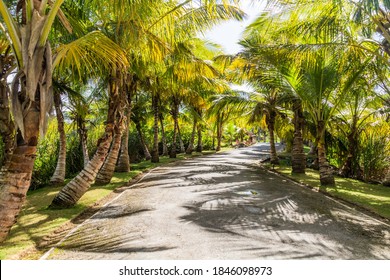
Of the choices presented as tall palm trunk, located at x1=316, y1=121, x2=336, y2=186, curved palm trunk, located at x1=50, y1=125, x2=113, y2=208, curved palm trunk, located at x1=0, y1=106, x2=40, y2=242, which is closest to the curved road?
curved palm trunk, located at x1=50, y1=125, x2=113, y2=208

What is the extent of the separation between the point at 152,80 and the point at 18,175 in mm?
14066

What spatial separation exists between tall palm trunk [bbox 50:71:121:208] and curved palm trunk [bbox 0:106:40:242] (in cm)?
248

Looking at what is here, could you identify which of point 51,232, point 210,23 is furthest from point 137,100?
point 51,232

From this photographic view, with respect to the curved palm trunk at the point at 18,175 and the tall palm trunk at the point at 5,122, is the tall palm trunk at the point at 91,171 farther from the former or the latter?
the curved palm trunk at the point at 18,175

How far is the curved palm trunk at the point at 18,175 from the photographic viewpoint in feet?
15.8

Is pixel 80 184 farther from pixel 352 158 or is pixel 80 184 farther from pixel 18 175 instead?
pixel 352 158

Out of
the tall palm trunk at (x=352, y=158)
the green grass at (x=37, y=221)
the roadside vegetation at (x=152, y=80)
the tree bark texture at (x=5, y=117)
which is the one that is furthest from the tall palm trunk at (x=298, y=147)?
the tree bark texture at (x=5, y=117)

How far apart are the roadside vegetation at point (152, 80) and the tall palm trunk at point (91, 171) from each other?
0.03m

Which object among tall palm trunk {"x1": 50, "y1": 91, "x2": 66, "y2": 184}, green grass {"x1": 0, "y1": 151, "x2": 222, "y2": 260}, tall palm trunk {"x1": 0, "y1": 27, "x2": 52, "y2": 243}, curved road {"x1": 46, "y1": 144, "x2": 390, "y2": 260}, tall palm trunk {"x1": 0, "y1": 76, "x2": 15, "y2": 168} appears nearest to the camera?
curved road {"x1": 46, "y1": 144, "x2": 390, "y2": 260}

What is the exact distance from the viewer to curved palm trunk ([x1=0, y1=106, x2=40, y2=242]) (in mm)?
4824

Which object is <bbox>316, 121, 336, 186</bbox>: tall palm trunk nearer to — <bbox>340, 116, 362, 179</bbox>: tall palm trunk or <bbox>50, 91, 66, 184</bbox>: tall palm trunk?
<bbox>340, 116, 362, 179</bbox>: tall palm trunk

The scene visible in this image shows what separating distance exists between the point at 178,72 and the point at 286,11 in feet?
16.1

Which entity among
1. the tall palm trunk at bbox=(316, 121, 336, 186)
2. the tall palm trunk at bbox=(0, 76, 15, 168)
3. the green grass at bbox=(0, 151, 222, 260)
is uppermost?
the tall palm trunk at bbox=(0, 76, 15, 168)

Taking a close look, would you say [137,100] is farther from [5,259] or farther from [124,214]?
[5,259]
